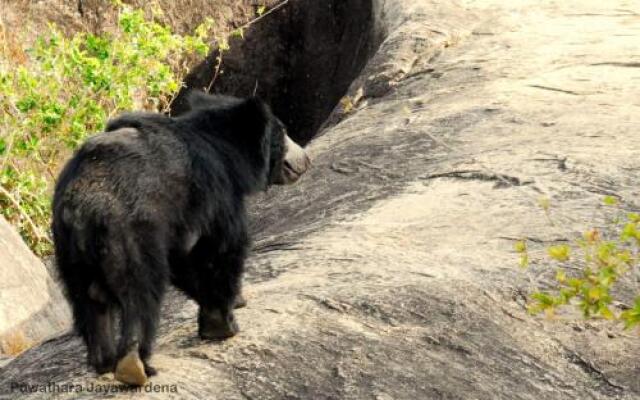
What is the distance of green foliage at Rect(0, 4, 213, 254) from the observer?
35.1 ft

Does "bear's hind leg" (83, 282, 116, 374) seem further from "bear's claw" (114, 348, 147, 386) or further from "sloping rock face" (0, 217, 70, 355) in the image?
"sloping rock face" (0, 217, 70, 355)

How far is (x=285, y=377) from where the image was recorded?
477 centimetres

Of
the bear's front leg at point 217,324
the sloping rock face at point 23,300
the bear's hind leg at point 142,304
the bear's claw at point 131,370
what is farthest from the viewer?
the sloping rock face at point 23,300

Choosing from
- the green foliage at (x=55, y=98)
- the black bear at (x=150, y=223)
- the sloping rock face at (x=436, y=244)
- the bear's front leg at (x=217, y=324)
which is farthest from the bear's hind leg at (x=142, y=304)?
the green foliage at (x=55, y=98)

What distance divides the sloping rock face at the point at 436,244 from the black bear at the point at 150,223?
182mm

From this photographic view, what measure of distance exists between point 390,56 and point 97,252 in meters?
6.28

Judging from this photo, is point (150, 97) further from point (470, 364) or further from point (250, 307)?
point (470, 364)

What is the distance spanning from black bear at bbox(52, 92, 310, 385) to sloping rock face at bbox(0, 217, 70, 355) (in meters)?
2.69

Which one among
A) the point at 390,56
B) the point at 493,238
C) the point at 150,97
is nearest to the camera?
the point at 493,238

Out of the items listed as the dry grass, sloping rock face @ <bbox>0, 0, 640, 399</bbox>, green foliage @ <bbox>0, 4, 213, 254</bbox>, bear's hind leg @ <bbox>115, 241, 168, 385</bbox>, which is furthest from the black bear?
green foliage @ <bbox>0, 4, 213, 254</bbox>

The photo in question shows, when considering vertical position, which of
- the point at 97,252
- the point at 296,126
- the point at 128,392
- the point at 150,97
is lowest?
the point at 296,126

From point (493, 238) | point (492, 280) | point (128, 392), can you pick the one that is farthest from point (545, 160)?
point (128, 392)

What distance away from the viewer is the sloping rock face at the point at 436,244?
193 inches

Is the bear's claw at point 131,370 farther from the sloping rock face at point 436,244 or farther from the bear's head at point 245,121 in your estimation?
the bear's head at point 245,121
